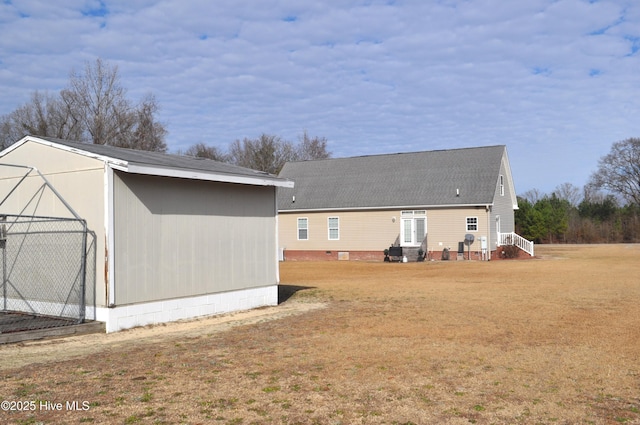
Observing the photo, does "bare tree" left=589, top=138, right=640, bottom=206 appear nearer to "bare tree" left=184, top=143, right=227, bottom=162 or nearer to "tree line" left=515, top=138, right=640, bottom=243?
"tree line" left=515, top=138, right=640, bottom=243

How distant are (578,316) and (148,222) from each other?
840 cm

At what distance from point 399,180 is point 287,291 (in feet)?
59.3

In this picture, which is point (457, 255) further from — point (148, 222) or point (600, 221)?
point (600, 221)

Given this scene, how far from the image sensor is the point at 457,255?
30.4m

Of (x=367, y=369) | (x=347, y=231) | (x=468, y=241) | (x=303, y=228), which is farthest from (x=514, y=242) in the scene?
(x=367, y=369)

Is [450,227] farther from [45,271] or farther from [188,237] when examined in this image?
[45,271]

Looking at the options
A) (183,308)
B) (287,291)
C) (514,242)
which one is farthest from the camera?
(514,242)

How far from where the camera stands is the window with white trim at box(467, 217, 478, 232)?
30156mm

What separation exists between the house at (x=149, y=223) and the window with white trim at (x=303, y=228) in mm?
20664

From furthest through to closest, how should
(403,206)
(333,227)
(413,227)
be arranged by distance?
1. (333,227)
2. (413,227)
3. (403,206)

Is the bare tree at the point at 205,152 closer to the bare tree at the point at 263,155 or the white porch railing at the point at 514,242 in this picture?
the bare tree at the point at 263,155

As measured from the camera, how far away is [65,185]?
38.0 ft

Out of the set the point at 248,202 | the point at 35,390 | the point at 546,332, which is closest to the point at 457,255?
the point at 248,202

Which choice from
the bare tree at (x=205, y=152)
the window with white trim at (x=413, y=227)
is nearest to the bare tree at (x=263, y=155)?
the bare tree at (x=205, y=152)
